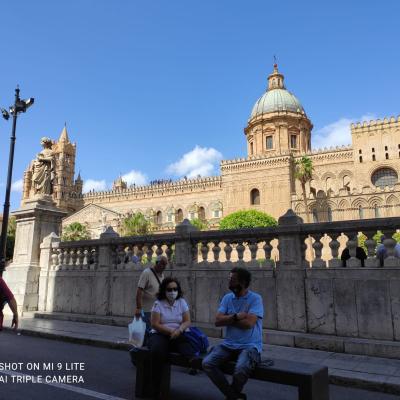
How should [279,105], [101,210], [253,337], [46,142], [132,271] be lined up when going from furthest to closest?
[101,210] → [279,105] → [46,142] → [132,271] → [253,337]

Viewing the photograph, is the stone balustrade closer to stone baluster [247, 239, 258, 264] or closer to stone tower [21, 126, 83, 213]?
stone baluster [247, 239, 258, 264]

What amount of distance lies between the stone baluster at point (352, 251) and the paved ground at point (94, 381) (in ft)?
7.29

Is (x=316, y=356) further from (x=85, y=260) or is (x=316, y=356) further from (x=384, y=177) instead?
(x=384, y=177)

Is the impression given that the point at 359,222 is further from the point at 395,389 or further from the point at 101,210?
the point at 101,210

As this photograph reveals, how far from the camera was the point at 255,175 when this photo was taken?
186 feet

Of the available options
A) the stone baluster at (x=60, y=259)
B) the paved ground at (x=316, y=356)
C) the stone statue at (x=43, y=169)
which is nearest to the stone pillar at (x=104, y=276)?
the paved ground at (x=316, y=356)

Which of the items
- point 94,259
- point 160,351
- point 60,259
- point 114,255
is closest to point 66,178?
point 60,259

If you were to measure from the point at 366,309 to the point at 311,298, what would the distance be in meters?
0.93

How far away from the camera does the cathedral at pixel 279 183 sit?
4722cm

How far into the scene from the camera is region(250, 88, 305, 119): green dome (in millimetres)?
63494

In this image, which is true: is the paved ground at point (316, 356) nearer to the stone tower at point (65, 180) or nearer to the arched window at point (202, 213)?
the arched window at point (202, 213)

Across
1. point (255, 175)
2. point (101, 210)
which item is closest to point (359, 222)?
point (255, 175)

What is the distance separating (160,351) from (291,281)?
135 inches

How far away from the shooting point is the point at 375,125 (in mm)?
51250
